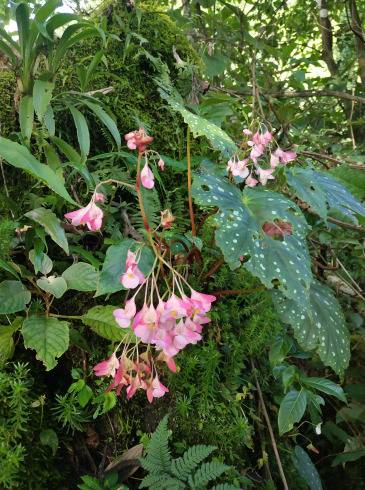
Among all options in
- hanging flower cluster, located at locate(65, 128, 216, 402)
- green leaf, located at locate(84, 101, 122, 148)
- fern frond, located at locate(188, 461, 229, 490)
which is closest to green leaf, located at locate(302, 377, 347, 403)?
fern frond, located at locate(188, 461, 229, 490)

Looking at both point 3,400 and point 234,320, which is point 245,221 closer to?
point 234,320

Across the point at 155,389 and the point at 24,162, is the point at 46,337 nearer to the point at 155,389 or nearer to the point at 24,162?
the point at 155,389

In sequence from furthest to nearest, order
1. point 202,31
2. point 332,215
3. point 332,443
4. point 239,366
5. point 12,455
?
point 202,31 → point 332,443 → point 332,215 → point 239,366 → point 12,455

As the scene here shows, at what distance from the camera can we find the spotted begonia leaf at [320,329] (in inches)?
47.2

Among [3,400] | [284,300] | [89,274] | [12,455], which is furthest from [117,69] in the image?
[12,455]

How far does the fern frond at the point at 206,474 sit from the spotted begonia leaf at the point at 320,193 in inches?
26.4

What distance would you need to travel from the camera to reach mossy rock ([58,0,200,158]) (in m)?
1.68

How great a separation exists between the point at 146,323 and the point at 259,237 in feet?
1.24

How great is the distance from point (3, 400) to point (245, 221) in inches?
27.9

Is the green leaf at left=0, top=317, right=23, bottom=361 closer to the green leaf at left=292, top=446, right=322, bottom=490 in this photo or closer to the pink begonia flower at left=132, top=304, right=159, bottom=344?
the pink begonia flower at left=132, top=304, right=159, bottom=344

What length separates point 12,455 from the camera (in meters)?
0.94

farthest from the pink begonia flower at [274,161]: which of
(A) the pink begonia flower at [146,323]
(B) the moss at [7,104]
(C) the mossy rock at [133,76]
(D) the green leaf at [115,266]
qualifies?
(B) the moss at [7,104]

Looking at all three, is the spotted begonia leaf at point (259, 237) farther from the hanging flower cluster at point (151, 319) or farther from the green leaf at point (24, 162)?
the green leaf at point (24, 162)

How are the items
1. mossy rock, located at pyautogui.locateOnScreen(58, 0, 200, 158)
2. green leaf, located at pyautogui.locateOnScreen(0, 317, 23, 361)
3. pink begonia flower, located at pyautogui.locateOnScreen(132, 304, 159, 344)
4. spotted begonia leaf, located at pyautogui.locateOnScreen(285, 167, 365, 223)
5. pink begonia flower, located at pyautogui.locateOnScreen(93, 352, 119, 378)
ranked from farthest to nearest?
mossy rock, located at pyautogui.locateOnScreen(58, 0, 200, 158) → spotted begonia leaf, located at pyautogui.locateOnScreen(285, 167, 365, 223) → green leaf, located at pyautogui.locateOnScreen(0, 317, 23, 361) → pink begonia flower, located at pyautogui.locateOnScreen(93, 352, 119, 378) → pink begonia flower, located at pyautogui.locateOnScreen(132, 304, 159, 344)
